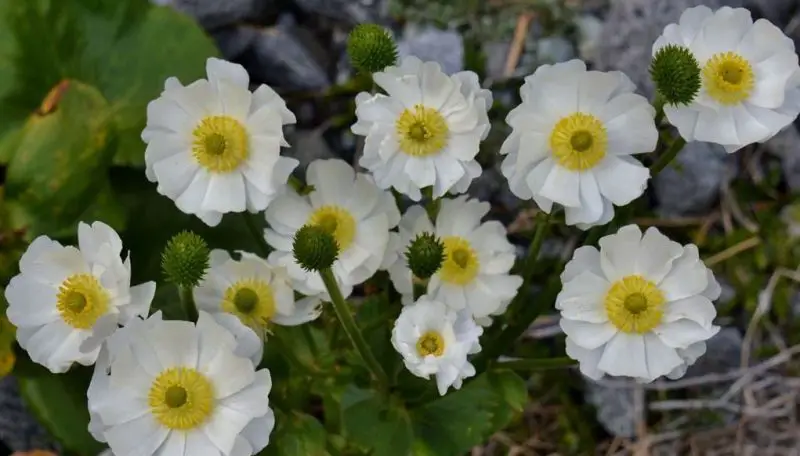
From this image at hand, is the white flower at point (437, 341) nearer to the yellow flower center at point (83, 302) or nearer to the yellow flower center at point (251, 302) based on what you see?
the yellow flower center at point (251, 302)

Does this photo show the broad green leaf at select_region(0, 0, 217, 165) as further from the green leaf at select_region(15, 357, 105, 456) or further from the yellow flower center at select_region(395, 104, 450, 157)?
the yellow flower center at select_region(395, 104, 450, 157)

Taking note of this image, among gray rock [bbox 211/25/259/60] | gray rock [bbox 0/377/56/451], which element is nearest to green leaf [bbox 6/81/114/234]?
gray rock [bbox 0/377/56/451]

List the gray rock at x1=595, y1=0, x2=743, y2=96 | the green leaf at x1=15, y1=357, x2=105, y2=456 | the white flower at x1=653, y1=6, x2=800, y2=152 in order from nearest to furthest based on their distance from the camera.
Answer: the white flower at x1=653, y1=6, x2=800, y2=152, the green leaf at x1=15, y1=357, x2=105, y2=456, the gray rock at x1=595, y1=0, x2=743, y2=96

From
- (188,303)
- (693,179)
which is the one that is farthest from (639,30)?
(188,303)

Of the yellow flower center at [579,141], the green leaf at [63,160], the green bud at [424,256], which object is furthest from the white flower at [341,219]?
the green leaf at [63,160]

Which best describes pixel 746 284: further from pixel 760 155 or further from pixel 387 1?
pixel 387 1

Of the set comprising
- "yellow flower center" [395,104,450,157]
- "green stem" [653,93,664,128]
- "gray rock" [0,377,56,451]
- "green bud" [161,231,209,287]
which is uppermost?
"green stem" [653,93,664,128]

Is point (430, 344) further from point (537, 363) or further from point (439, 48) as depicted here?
point (439, 48)

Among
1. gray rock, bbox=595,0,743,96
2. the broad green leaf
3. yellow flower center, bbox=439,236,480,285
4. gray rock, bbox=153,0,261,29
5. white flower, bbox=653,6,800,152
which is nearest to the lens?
white flower, bbox=653,6,800,152
